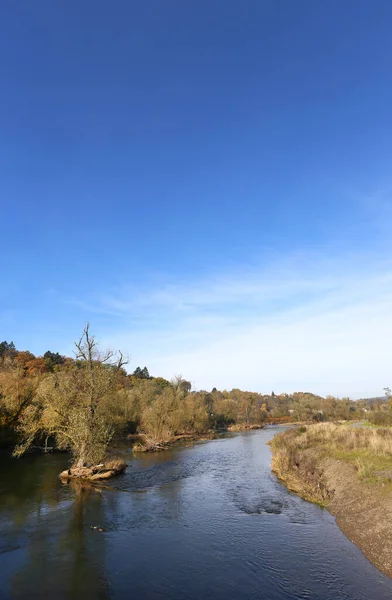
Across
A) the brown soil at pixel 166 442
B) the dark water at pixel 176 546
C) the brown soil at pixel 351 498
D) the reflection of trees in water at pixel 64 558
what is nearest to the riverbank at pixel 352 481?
the brown soil at pixel 351 498

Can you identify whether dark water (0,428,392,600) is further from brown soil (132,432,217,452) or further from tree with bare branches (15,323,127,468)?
brown soil (132,432,217,452)

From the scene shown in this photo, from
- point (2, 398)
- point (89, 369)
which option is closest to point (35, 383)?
point (2, 398)

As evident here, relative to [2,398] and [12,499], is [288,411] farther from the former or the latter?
[12,499]

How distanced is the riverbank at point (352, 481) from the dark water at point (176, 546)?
89cm

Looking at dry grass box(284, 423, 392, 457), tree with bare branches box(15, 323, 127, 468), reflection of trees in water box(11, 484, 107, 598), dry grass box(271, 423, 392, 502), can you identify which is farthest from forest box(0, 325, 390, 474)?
dry grass box(284, 423, 392, 457)

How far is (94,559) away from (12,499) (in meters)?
13.9

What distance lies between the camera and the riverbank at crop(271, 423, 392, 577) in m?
18.1

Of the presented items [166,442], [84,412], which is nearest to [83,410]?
[84,412]

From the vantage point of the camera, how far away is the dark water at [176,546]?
44.9 feet

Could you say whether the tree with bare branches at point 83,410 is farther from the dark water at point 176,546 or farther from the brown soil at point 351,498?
the brown soil at point 351,498

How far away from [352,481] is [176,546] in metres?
14.9

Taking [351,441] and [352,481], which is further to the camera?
[351,441]

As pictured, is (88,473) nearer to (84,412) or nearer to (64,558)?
(84,412)

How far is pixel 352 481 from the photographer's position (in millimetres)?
26250
